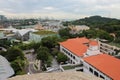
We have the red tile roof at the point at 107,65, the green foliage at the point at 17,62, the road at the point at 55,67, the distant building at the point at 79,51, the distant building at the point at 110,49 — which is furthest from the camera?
the distant building at the point at 110,49

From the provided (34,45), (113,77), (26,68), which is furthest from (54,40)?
(113,77)

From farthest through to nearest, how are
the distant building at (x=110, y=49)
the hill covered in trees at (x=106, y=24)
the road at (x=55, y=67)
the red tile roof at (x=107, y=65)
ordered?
the hill covered in trees at (x=106, y=24)
the distant building at (x=110, y=49)
the road at (x=55, y=67)
the red tile roof at (x=107, y=65)

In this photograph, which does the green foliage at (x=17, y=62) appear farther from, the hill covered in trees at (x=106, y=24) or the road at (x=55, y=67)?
the hill covered in trees at (x=106, y=24)

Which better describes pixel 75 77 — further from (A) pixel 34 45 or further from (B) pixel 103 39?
(B) pixel 103 39

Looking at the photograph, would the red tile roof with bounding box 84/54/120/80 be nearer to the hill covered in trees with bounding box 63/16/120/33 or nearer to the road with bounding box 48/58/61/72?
the road with bounding box 48/58/61/72

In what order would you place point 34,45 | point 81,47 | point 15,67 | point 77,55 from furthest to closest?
point 34,45
point 81,47
point 77,55
point 15,67

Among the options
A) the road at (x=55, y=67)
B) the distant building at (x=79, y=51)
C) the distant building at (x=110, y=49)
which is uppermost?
the distant building at (x=79, y=51)

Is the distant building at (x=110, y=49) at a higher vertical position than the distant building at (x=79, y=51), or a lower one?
lower

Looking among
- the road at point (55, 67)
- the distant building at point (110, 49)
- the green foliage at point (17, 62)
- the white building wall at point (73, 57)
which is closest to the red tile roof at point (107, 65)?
the white building wall at point (73, 57)
